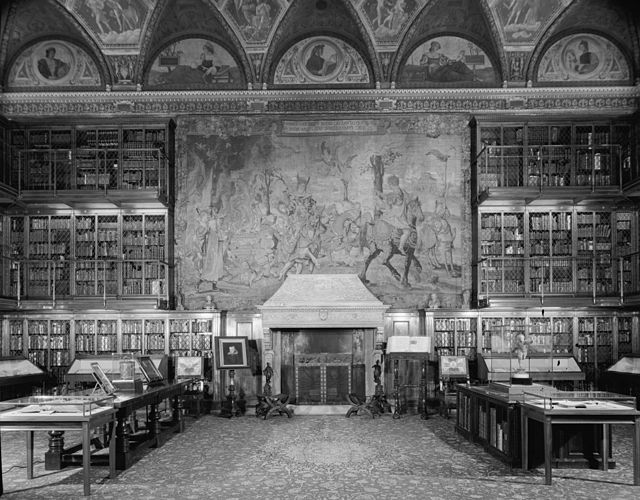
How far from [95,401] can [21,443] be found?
12.6 ft

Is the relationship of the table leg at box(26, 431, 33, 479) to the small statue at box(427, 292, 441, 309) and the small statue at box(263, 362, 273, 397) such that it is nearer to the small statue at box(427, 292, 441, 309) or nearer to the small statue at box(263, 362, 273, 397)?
the small statue at box(263, 362, 273, 397)

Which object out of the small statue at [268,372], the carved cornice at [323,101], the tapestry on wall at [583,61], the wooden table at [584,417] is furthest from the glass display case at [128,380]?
the tapestry on wall at [583,61]

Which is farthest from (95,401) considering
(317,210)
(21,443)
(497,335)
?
(497,335)

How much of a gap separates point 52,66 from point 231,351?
822 centimetres

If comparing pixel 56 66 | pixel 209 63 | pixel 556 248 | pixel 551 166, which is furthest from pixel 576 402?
pixel 56 66

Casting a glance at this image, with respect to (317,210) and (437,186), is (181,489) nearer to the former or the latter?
(317,210)

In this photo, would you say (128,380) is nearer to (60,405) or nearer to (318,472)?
(60,405)

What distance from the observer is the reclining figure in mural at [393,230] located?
15539 millimetres

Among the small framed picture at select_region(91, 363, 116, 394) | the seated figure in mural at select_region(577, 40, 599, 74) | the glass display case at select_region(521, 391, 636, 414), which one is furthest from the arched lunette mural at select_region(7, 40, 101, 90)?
the glass display case at select_region(521, 391, 636, 414)

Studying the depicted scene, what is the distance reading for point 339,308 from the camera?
1451cm

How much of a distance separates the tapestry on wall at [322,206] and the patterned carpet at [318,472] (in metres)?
4.97

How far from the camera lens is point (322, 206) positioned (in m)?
15.7

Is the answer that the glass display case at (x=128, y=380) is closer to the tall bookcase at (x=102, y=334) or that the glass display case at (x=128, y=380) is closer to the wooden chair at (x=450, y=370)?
Answer: the tall bookcase at (x=102, y=334)

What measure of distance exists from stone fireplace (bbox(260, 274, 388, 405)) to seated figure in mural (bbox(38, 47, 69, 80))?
24.4ft
